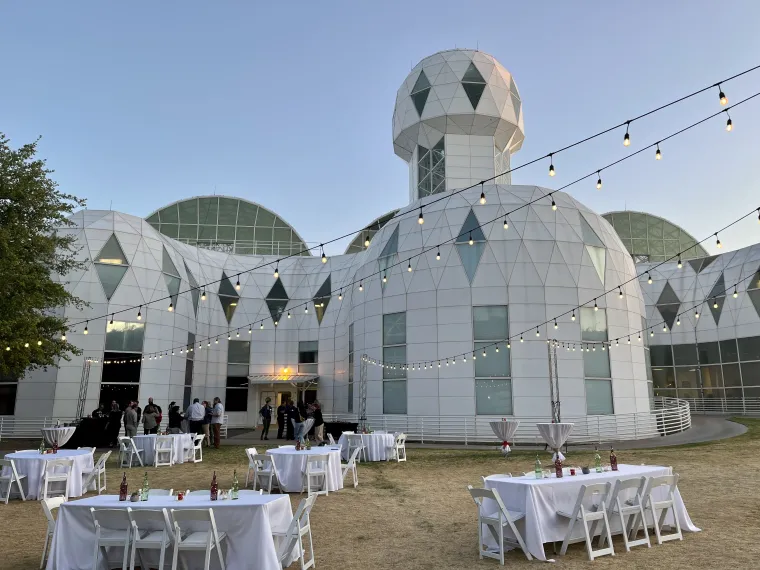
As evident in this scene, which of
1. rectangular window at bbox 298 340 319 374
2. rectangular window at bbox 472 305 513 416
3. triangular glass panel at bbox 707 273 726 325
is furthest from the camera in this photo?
triangular glass panel at bbox 707 273 726 325

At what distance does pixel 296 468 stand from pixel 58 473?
14.8 ft

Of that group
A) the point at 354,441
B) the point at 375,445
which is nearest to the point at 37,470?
the point at 354,441

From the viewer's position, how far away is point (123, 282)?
2388cm

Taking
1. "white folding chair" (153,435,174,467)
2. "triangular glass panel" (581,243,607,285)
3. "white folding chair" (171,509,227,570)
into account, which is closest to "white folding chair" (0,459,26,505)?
"white folding chair" (153,435,174,467)

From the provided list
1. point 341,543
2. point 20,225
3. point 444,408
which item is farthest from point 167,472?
point 444,408

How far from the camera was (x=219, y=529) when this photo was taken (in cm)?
567

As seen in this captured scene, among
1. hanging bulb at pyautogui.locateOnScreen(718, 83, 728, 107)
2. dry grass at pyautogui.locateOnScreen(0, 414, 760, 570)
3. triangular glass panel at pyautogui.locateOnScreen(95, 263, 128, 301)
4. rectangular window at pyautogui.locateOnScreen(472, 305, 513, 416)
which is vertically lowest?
dry grass at pyautogui.locateOnScreen(0, 414, 760, 570)

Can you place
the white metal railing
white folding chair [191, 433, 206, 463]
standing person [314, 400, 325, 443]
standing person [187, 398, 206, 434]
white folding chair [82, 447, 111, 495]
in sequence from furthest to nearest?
the white metal railing → standing person [187, 398, 206, 434] → standing person [314, 400, 325, 443] → white folding chair [191, 433, 206, 463] → white folding chair [82, 447, 111, 495]

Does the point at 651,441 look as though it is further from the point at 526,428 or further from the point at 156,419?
the point at 156,419

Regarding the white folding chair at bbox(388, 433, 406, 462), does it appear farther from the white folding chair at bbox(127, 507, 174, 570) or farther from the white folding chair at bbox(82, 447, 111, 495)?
the white folding chair at bbox(127, 507, 174, 570)

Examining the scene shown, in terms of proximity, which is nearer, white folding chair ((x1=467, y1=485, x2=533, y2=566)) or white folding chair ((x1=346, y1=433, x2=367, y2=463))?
white folding chair ((x1=467, y1=485, x2=533, y2=566))

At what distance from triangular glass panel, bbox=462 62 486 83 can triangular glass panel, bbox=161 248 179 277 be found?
18.5 metres

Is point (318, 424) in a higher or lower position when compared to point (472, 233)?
lower

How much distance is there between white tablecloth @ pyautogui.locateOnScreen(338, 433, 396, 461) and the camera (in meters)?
15.6
